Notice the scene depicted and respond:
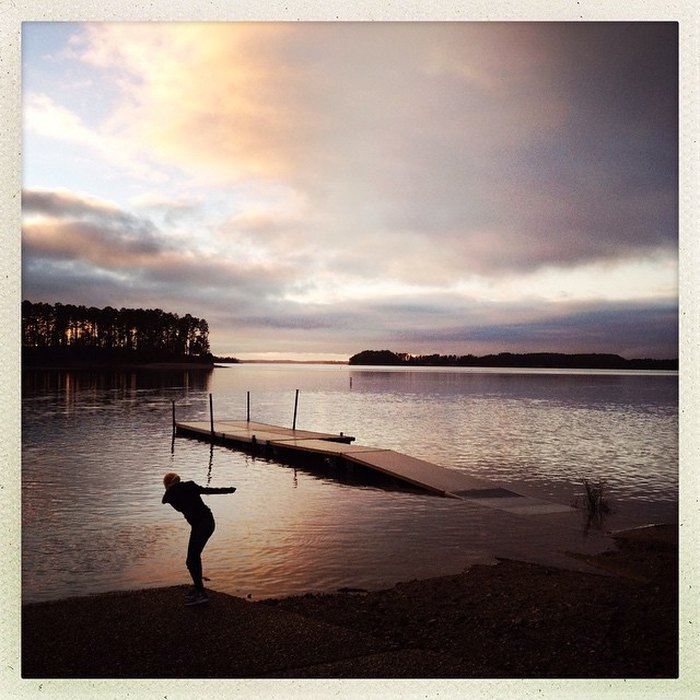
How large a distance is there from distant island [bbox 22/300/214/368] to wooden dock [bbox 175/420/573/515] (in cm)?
516

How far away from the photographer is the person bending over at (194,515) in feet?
16.2

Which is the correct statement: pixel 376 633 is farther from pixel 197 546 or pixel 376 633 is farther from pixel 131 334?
pixel 131 334

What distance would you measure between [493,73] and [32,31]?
358cm

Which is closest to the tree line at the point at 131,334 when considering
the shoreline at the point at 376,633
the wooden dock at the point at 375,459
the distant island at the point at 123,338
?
the distant island at the point at 123,338

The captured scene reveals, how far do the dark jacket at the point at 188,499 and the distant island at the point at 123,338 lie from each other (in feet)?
47.0

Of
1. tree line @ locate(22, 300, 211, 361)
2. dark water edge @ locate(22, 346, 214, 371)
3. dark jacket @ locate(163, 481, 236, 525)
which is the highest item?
tree line @ locate(22, 300, 211, 361)

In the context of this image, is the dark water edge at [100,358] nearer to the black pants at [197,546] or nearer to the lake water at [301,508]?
the lake water at [301,508]

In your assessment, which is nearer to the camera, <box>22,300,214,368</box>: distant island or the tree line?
<box>22,300,214,368</box>: distant island

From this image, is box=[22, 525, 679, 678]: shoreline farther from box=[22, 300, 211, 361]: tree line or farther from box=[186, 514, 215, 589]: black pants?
box=[22, 300, 211, 361]: tree line

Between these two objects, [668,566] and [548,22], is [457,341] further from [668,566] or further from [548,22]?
[548,22]

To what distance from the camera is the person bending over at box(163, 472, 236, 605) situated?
16.2ft

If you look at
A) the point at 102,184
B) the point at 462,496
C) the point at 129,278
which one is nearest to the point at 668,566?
the point at 462,496

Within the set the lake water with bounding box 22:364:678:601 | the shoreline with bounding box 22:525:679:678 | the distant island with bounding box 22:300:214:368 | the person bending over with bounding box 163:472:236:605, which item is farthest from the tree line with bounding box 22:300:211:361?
the shoreline with bounding box 22:525:679:678

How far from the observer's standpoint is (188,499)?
16.2 feet
